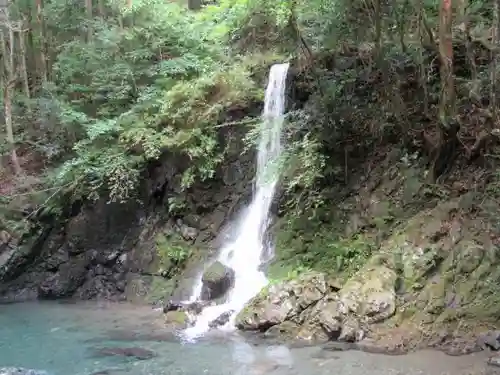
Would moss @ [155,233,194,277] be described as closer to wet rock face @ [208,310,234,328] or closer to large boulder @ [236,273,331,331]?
wet rock face @ [208,310,234,328]

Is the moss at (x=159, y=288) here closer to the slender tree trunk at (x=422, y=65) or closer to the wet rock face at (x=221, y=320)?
the wet rock face at (x=221, y=320)

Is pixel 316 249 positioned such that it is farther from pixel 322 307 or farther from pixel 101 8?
pixel 101 8

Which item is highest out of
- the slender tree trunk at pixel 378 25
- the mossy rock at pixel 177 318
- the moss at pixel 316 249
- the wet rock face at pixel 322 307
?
the slender tree trunk at pixel 378 25

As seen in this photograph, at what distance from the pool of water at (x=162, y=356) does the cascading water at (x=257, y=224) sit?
3.67 feet

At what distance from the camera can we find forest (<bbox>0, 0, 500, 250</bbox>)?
33.3 ft

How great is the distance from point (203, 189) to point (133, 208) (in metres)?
2.15

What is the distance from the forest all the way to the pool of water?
3.56 meters

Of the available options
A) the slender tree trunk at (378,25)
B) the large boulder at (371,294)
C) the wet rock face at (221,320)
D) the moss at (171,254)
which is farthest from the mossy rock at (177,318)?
the slender tree trunk at (378,25)

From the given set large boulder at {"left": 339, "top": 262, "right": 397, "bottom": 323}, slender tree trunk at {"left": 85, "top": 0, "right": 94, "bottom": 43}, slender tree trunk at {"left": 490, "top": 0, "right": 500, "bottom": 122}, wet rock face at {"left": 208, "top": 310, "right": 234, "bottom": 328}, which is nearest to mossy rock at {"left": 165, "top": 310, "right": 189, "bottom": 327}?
wet rock face at {"left": 208, "top": 310, "right": 234, "bottom": 328}

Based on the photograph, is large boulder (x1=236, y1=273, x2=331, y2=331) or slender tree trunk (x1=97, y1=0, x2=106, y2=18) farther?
slender tree trunk (x1=97, y1=0, x2=106, y2=18)

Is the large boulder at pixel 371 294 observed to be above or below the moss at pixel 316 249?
below

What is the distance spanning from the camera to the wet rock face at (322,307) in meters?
8.62

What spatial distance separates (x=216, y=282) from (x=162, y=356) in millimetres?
3043

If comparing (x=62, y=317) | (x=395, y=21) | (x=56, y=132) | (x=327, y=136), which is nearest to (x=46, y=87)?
(x=56, y=132)
